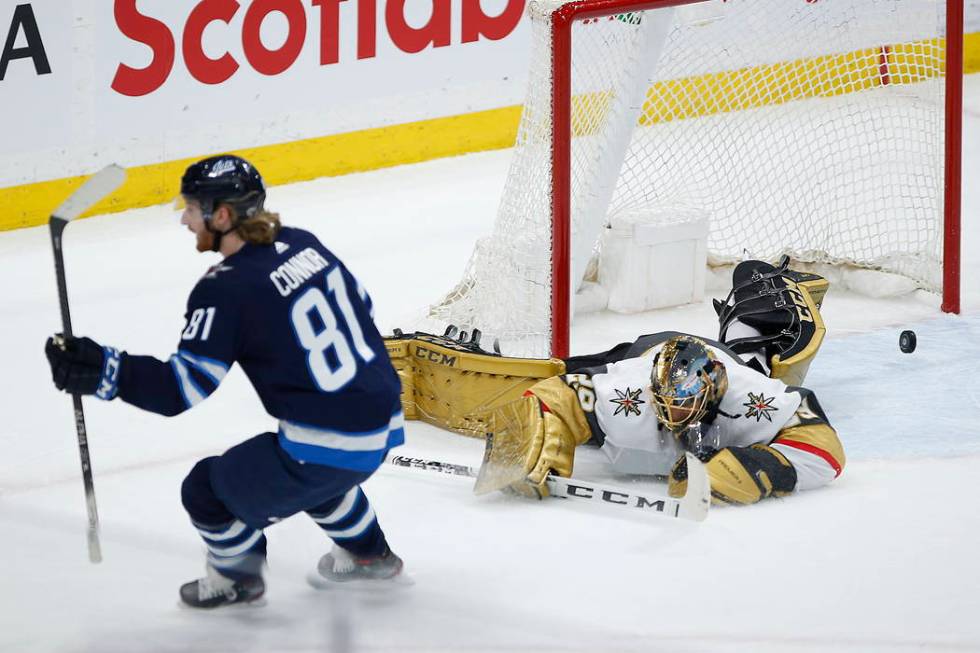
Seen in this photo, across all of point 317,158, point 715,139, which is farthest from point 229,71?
point 715,139

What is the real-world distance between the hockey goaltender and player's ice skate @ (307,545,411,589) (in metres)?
0.51

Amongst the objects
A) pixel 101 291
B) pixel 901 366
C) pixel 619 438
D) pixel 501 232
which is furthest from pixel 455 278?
pixel 619 438

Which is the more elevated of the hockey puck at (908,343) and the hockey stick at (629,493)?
the hockey puck at (908,343)

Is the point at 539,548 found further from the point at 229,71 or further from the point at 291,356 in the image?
the point at 229,71

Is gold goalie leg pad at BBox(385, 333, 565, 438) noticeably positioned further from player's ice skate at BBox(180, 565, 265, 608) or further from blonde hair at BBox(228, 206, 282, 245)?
blonde hair at BBox(228, 206, 282, 245)

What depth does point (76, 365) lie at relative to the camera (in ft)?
8.35

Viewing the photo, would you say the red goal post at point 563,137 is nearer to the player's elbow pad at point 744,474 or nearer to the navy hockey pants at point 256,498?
the player's elbow pad at point 744,474

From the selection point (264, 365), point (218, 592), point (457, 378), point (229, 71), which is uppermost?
point (229, 71)

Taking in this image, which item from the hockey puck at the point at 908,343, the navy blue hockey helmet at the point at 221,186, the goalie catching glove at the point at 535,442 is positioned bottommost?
the goalie catching glove at the point at 535,442

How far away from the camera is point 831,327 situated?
197 inches

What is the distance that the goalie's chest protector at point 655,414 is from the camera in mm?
3438

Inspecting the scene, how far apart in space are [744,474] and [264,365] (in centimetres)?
127

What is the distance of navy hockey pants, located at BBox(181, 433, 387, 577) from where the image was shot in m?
2.69

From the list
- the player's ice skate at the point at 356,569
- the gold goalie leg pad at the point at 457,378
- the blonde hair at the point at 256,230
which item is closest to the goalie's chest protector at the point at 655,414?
the gold goalie leg pad at the point at 457,378
